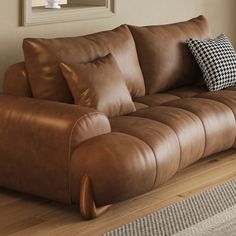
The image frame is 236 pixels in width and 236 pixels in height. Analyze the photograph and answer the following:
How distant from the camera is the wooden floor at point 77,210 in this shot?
361cm

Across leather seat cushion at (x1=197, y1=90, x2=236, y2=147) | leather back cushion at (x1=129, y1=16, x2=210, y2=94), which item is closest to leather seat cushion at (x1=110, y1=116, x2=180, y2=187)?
leather seat cushion at (x1=197, y1=90, x2=236, y2=147)

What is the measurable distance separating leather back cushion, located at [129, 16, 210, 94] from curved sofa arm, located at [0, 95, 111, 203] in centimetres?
126

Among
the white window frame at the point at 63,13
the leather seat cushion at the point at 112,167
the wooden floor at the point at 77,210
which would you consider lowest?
the wooden floor at the point at 77,210

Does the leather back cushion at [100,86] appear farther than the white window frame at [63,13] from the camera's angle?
No

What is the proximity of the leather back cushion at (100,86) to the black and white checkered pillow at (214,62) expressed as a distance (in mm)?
891

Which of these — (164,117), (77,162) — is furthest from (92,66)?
(77,162)

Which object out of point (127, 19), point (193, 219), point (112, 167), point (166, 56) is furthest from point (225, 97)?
point (112, 167)

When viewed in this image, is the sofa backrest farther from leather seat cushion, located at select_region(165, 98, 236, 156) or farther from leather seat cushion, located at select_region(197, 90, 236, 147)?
leather seat cushion, located at select_region(197, 90, 236, 147)

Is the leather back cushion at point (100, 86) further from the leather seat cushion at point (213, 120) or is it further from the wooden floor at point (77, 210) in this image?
the wooden floor at point (77, 210)

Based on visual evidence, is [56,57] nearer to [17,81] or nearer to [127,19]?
[17,81]

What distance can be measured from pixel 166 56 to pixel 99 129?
4.78 feet

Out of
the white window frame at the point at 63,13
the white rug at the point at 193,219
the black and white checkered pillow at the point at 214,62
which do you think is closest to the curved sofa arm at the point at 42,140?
the white rug at the point at 193,219

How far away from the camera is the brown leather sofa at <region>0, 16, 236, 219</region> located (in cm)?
370

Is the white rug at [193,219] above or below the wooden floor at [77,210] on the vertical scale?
above
